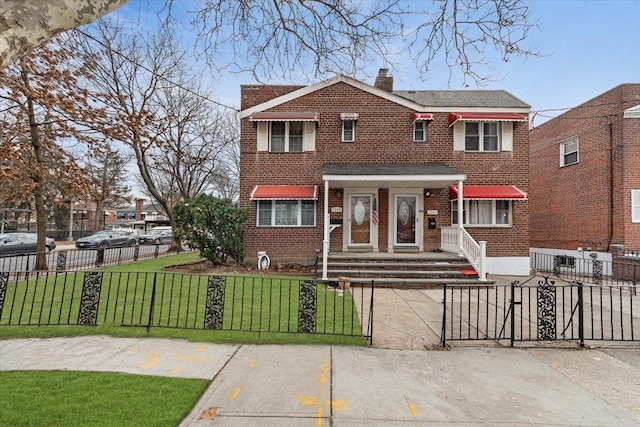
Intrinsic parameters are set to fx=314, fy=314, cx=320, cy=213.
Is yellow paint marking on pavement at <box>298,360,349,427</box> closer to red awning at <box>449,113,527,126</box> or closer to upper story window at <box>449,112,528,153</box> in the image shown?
red awning at <box>449,113,527,126</box>

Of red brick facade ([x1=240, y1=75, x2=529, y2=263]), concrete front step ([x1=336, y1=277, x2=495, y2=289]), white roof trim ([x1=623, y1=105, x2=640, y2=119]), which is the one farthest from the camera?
red brick facade ([x1=240, y1=75, x2=529, y2=263])

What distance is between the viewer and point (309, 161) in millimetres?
13211

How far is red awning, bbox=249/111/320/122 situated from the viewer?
498 inches

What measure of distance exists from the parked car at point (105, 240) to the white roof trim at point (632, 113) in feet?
107

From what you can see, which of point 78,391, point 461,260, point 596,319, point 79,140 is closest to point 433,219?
point 461,260

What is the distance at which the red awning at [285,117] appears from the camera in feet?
41.5

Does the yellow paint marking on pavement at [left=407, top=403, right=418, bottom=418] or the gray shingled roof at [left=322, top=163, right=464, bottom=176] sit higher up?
the gray shingled roof at [left=322, top=163, right=464, bottom=176]

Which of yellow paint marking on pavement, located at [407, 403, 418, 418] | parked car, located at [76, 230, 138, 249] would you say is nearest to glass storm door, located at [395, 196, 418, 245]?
yellow paint marking on pavement, located at [407, 403, 418, 418]

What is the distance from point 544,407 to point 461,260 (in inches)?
321

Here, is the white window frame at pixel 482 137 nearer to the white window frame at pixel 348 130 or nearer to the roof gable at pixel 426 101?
the roof gable at pixel 426 101

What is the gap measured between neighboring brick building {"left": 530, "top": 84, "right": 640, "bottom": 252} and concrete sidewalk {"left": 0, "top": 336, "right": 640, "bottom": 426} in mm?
11049

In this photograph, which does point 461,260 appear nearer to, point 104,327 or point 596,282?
point 596,282

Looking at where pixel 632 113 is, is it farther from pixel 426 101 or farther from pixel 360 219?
pixel 360 219

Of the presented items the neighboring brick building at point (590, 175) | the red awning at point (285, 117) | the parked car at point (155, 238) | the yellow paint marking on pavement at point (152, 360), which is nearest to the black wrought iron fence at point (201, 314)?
the yellow paint marking on pavement at point (152, 360)
